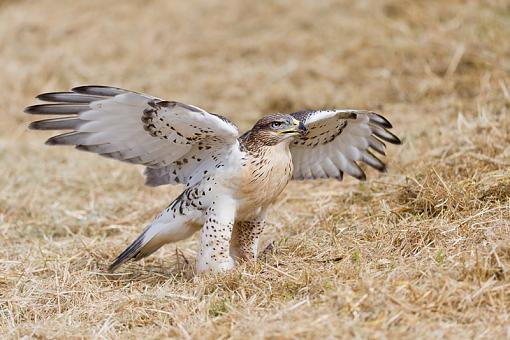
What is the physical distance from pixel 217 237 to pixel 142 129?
2.77 feet

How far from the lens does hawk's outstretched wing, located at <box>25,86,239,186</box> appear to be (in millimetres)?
4875

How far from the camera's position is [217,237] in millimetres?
5082

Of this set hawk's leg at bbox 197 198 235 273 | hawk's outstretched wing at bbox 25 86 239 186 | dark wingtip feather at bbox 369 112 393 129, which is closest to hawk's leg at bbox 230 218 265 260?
hawk's leg at bbox 197 198 235 273

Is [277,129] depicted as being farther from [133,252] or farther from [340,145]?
[133,252]

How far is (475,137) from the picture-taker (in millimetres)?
6836

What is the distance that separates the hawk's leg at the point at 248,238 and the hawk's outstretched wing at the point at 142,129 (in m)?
0.48

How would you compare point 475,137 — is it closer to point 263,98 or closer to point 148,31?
point 263,98

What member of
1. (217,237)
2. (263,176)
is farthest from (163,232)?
(263,176)

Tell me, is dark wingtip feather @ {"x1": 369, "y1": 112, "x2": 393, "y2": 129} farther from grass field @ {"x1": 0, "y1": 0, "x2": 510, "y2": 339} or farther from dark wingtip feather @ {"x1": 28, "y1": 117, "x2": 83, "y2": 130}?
dark wingtip feather @ {"x1": 28, "y1": 117, "x2": 83, "y2": 130}

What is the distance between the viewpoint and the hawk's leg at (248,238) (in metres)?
5.41

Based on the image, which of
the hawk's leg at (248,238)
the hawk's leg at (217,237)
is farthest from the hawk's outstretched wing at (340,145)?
the hawk's leg at (217,237)

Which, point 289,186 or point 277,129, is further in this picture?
Result: point 289,186

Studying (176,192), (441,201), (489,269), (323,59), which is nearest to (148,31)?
(323,59)

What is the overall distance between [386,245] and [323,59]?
581 cm
